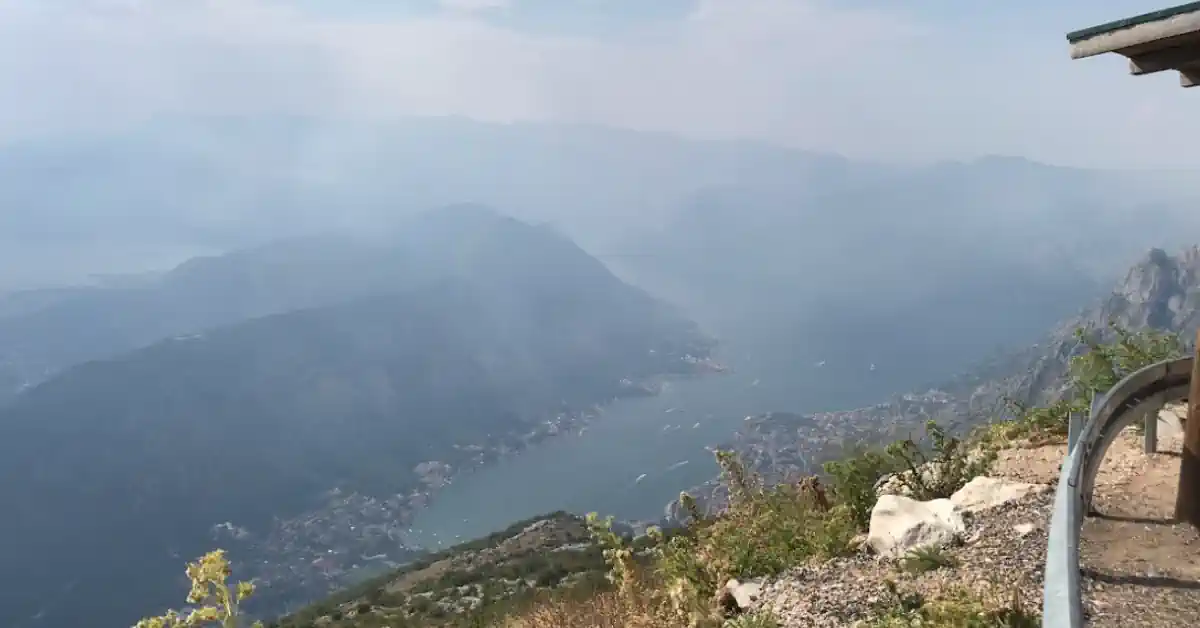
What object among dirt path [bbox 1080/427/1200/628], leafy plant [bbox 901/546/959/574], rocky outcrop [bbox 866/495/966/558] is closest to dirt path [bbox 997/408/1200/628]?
dirt path [bbox 1080/427/1200/628]

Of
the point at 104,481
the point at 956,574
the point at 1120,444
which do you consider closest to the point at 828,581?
the point at 956,574

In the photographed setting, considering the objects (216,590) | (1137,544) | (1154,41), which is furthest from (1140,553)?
(216,590)

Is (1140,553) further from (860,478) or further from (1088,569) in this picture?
(860,478)

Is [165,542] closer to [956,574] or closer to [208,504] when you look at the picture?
[208,504]

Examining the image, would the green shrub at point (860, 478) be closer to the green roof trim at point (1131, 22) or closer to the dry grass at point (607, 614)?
the dry grass at point (607, 614)

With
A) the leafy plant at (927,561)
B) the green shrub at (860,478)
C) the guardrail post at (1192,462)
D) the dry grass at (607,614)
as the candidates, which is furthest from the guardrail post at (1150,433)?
the dry grass at (607,614)
